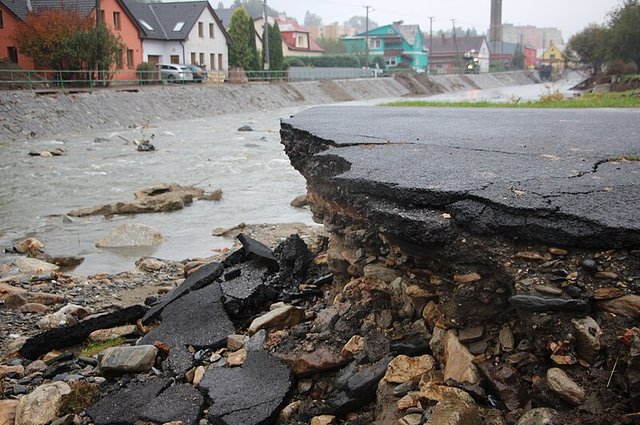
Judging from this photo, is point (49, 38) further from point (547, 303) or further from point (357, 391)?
point (547, 303)

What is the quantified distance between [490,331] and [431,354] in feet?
1.55

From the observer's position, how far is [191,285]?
22.3 feet

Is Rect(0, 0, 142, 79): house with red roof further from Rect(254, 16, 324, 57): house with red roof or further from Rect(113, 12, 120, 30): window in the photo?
Rect(254, 16, 324, 57): house with red roof

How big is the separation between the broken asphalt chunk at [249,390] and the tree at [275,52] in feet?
184

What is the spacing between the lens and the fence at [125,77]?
32.3 m

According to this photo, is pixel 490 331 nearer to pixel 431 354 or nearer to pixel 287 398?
pixel 431 354

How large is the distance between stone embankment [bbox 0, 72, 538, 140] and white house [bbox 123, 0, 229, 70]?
462 inches

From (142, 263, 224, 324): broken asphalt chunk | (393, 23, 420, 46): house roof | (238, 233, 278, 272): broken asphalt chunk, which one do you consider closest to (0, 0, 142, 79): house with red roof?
(238, 233, 278, 272): broken asphalt chunk

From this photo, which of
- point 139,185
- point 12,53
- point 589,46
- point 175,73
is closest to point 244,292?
point 139,185

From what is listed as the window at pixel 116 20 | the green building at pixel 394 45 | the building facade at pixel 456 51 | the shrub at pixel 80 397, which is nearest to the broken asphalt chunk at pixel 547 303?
the shrub at pixel 80 397

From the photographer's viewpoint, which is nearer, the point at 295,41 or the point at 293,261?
the point at 293,261

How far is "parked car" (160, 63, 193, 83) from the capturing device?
1679 inches

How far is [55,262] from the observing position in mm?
10258

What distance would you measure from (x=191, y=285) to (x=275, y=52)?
56626mm
